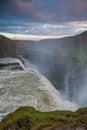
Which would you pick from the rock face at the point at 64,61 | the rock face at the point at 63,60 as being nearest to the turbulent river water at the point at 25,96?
the rock face at the point at 63,60

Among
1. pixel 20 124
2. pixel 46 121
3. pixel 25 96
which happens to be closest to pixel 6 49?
pixel 25 96

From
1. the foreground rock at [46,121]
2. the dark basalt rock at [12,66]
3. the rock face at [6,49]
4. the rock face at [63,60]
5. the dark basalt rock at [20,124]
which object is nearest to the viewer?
the foreground rock at [46,121]

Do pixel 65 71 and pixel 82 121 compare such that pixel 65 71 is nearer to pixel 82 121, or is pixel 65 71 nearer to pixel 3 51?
pixel 3 51

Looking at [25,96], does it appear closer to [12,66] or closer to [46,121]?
[46,121]

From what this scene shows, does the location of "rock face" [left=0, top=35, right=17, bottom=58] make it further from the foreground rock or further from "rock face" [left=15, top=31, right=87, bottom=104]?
the foreground rock

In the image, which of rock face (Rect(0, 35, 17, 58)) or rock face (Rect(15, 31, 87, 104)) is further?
rock face (Rect(0, 35, 17, 58))

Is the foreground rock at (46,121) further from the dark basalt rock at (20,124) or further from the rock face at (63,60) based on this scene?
the rock face at (63,60)

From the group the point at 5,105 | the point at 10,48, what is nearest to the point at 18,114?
the point at 5,105

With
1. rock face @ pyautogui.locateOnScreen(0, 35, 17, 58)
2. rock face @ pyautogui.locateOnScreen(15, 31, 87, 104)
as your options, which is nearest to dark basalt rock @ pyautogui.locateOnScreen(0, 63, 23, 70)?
rock face @ pyautogui.locateOnScreen(15, 31, 87, 104)
